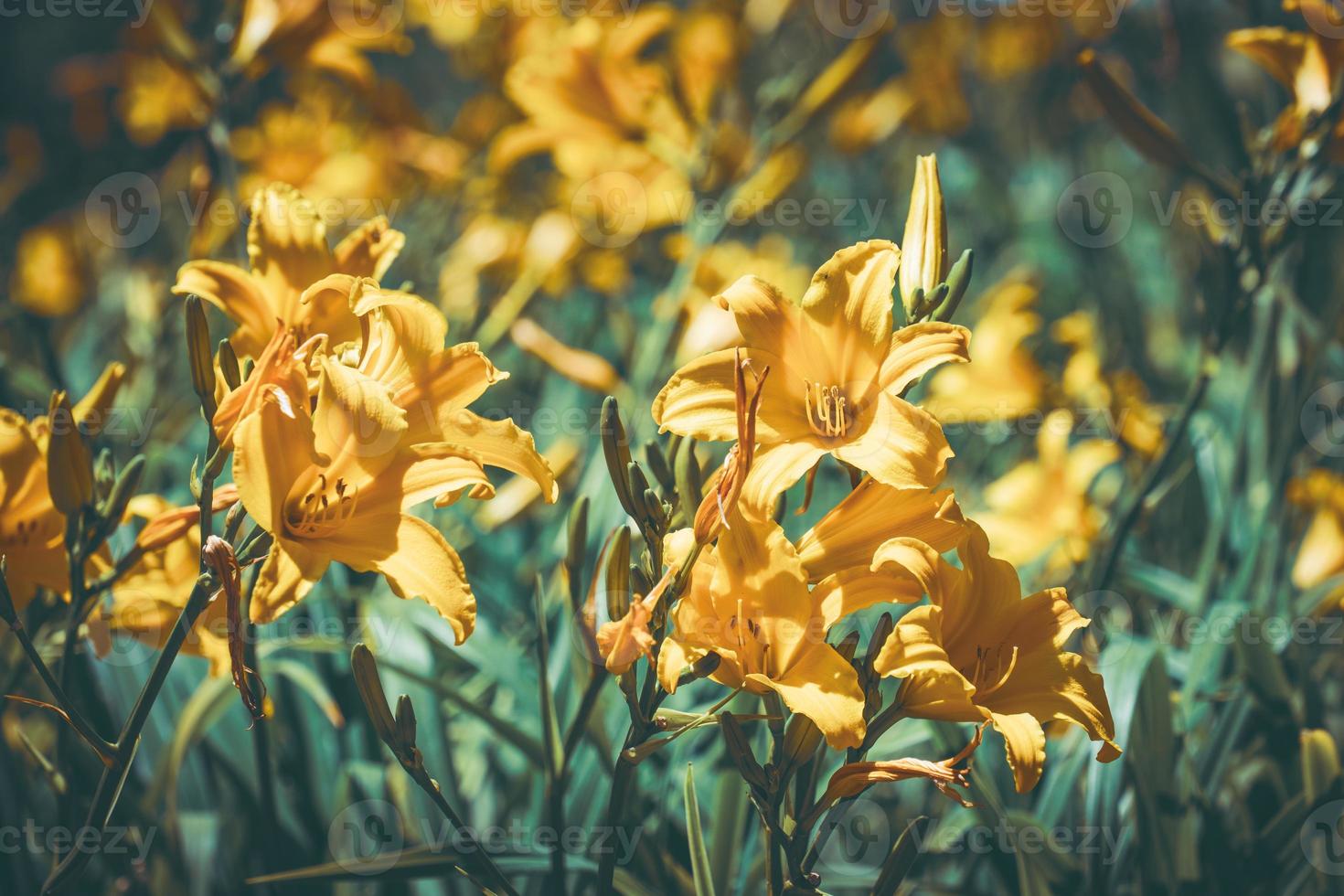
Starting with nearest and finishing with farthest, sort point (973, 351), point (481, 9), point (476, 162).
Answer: point (973, 351) < point (481, 9) < point (476, 162)

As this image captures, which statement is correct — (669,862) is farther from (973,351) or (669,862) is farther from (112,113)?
(112,113)

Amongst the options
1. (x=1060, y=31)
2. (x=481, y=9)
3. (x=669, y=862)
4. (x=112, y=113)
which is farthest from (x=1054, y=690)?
(x=112, y=113)

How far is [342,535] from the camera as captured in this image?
2.60 ft

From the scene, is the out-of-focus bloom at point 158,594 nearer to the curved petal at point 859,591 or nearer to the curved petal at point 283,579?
the curved petal at point 283,579

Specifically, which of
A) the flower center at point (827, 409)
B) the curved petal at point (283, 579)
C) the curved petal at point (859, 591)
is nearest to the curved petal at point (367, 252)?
the curved petal at point (283, 579)

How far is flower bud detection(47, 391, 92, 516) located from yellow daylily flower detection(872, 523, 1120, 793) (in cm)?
70

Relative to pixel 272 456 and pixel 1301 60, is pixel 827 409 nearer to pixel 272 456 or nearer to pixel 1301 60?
pixel 272 456

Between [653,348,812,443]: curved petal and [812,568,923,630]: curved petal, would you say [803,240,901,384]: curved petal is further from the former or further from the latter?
[812,568,923,630]: curved petal

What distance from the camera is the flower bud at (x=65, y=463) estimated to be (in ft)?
2.64

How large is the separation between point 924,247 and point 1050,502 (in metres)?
1.02

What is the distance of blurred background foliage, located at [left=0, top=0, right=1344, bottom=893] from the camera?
1.16m

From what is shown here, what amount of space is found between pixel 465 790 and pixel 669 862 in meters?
0.45

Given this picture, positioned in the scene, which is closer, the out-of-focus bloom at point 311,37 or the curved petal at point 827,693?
the curved petal at point 827,693

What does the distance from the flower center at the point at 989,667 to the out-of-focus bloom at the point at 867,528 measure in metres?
0.11
